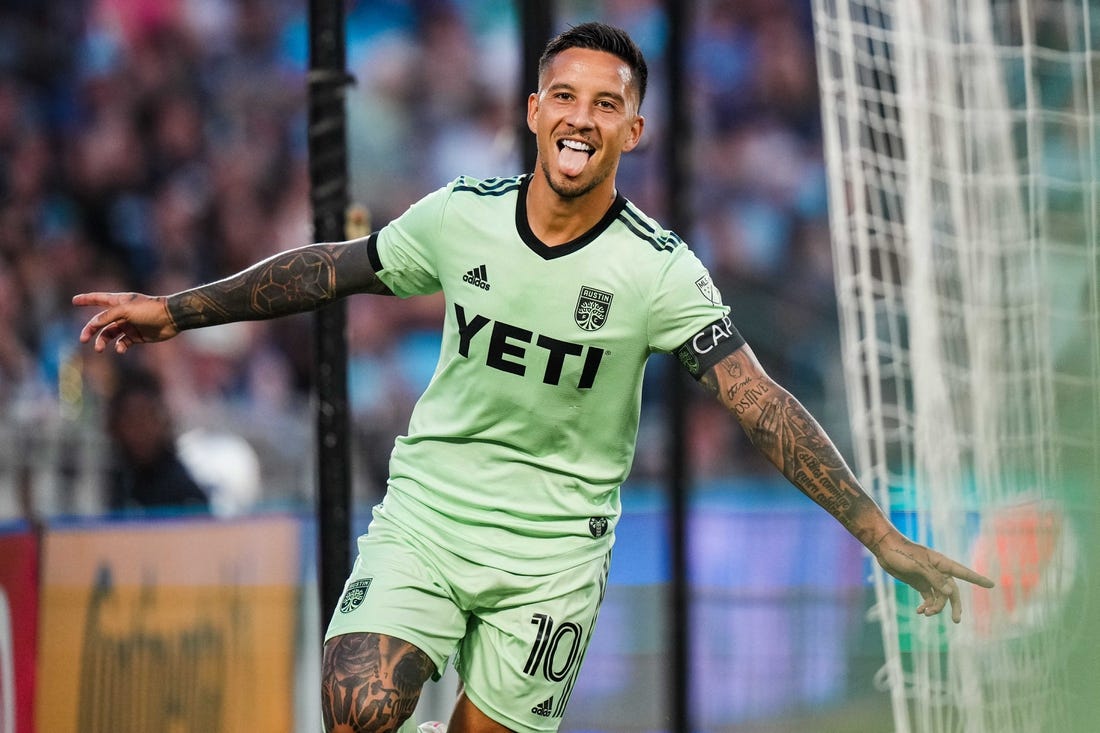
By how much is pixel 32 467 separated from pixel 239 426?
937 millimetres

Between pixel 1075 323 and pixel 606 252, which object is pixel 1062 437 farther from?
pixel 606 252

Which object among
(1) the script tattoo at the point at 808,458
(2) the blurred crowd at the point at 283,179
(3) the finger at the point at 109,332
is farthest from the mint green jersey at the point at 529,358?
(2) the blurred crowd at the point at 283,179

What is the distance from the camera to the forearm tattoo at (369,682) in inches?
124

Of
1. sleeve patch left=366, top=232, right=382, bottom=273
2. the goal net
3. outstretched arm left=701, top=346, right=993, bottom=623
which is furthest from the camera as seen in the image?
the goal net

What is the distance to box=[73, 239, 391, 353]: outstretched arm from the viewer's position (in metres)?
3.49

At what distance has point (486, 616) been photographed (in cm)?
344

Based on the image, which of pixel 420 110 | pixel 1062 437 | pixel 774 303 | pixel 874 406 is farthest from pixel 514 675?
pixel 420 110

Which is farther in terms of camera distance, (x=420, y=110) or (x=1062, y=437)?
(x=420, y=110)

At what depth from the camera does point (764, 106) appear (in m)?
6.45

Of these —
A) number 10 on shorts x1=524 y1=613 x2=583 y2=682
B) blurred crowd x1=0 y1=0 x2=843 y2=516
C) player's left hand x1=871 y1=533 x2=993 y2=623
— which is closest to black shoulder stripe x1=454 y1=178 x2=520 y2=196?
number 10 on shorts x1=524 y1=613 x2=583 y2=682

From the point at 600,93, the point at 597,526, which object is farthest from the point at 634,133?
the point at 597,526

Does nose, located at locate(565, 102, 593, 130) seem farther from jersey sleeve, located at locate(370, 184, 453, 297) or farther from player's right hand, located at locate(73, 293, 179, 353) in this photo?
player's right hand, located at locate(73, 293, 179, 353)

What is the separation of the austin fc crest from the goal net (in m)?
1.75

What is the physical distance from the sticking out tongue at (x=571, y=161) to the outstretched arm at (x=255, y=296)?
54 cm
